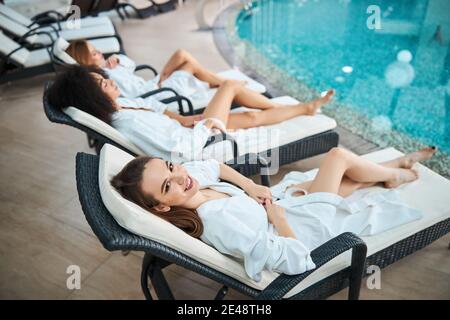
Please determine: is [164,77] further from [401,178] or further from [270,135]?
[401,178]

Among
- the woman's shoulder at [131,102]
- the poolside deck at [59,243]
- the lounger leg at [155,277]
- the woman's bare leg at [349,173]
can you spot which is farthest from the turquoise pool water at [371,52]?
the lounger leg at [155,277]

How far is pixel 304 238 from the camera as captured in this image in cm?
183

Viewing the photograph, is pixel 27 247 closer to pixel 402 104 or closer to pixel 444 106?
pixel 402 104

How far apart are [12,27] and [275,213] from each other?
15.0 feet

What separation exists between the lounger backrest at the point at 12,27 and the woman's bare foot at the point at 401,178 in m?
4.63

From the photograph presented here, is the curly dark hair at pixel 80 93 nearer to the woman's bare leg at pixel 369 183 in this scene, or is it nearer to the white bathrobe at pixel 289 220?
the white bathrobe at pixel 289 220

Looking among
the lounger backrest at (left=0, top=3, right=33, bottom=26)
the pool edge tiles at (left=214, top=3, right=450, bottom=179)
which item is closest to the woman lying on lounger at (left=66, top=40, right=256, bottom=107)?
the pool edge tiles at (left=214, top=3, right=450, bottom=179)

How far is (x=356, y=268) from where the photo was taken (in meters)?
1.65

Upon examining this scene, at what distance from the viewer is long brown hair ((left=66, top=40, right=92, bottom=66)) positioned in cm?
333

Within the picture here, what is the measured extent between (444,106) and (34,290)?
13.3ft

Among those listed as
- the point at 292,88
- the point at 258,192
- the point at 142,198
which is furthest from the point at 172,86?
the point at 142,198

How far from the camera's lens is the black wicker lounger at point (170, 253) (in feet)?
4.28
